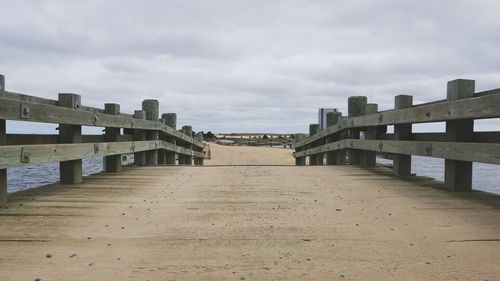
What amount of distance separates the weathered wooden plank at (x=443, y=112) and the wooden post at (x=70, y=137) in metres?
4.63

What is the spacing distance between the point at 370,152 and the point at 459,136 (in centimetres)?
331

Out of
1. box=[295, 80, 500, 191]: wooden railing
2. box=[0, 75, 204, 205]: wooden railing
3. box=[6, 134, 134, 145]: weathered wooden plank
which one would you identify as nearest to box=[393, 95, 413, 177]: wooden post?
box=[295, 80, 500, 191]: wooden railing

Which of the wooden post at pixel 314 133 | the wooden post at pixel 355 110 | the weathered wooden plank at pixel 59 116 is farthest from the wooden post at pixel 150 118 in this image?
the wooden post at pixel 314 133

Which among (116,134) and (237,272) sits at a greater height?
(116,134)

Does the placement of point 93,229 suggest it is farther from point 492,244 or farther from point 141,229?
point 492,244

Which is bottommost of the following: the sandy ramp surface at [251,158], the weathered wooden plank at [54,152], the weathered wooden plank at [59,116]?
the sandy ramp surface at [251,158]

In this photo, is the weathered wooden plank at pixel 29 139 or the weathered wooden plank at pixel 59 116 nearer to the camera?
the weathered wooden plank at pixel 59 116

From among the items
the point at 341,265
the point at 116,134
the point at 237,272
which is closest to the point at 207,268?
the point at 237,272

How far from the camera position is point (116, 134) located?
762cm

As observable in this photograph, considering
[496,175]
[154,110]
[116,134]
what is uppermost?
[154,110]

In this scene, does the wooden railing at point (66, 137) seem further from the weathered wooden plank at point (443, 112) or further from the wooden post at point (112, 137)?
the weathered wooden plank at point (443, 112)

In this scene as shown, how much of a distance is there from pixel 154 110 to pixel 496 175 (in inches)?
566

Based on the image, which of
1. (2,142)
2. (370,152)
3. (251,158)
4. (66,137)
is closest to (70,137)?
(66,137)

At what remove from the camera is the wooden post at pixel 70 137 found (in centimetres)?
564
